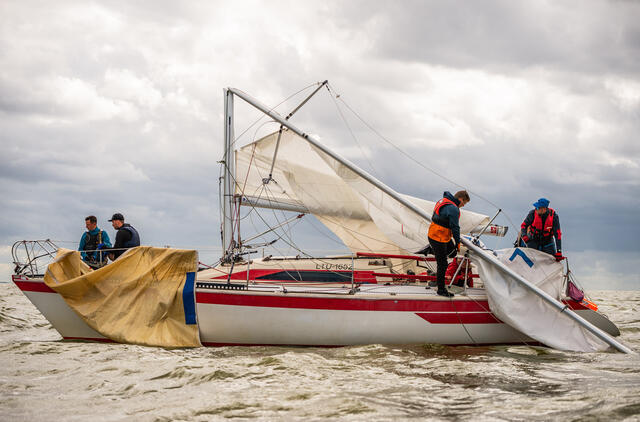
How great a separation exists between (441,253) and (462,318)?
1.41 meters

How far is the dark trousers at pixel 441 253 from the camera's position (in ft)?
38.2

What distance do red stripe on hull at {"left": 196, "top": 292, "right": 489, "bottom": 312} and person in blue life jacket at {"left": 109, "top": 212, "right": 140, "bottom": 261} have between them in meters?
2.38

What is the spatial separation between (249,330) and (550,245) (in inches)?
265

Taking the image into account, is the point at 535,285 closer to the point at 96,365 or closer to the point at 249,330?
the point at 249,330

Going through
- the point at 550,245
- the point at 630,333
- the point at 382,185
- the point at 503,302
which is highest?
A: the point at 382,185

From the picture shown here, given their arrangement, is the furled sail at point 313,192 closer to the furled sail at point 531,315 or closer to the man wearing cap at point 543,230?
the man wearing cap at point 543,230

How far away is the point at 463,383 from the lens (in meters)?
8.63

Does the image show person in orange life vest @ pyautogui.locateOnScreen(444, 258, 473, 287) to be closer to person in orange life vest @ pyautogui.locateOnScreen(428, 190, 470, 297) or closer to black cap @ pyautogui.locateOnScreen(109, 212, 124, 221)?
person in orange life vest @ pyautogui.locateOnScreen(428, 190, 470, 297)

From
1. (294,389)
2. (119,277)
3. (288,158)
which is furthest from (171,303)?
(288,158)

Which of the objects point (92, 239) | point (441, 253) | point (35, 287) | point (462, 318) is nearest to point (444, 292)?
point (462, 318)

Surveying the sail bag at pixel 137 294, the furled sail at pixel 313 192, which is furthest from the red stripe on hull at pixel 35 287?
the furled sail at pixel 313 192

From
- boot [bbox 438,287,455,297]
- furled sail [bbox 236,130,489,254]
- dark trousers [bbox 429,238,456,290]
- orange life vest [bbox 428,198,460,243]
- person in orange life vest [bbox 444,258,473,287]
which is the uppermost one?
furled sail [bbox 236,130,489,254]

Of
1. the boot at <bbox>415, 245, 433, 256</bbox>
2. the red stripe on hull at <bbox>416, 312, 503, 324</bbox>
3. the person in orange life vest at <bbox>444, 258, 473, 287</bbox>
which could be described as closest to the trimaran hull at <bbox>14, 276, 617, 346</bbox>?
the red stripe on hull at <bbox>416, 312, 503, 324</bbox>

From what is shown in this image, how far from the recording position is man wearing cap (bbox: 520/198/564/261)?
12570 mm
